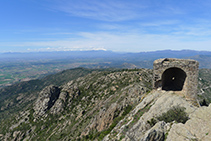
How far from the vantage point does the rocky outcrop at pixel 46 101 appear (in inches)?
2383

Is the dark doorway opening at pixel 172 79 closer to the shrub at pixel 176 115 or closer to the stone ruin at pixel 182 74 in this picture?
the stone ruin at pixel 182 74

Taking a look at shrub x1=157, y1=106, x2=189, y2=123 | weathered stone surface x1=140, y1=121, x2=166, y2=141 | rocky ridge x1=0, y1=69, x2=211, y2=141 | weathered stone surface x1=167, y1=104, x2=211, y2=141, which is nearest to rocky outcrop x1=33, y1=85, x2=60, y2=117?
rocky ridge x1=0, y1=69, x2=211, y2=141

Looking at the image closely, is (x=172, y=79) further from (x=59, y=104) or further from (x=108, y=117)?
(x=59, y=104)

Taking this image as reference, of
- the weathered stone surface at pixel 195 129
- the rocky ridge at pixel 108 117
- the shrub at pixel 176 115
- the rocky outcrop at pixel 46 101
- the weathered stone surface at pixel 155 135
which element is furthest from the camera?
the rocky outcrop at pixel 46 101

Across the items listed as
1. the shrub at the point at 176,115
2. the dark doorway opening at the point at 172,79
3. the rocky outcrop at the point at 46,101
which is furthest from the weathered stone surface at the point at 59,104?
the shrub at the point at 176,115

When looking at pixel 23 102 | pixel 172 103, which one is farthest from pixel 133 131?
pixel 23 102

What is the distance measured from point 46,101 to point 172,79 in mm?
63127

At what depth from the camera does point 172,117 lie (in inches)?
542

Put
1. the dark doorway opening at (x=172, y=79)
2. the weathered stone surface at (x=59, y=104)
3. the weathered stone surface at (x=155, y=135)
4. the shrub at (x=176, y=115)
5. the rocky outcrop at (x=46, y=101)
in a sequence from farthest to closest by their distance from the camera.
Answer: the rocky outcrop at (x=46, y=101) < the weathered stone surface at (x=59, y=104) < the dark doorway opening at (x=172, y=79) < the shrub at (x=176, y=115) < the weathered stone surface at (x=155, y=135)

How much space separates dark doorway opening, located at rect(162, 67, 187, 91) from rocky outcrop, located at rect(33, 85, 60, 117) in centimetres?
6106

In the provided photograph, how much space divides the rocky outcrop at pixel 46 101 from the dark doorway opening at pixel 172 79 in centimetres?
6106

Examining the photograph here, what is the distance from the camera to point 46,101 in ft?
205

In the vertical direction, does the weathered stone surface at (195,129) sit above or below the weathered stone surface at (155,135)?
above

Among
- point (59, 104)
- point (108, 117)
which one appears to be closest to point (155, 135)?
point (108, 117)
